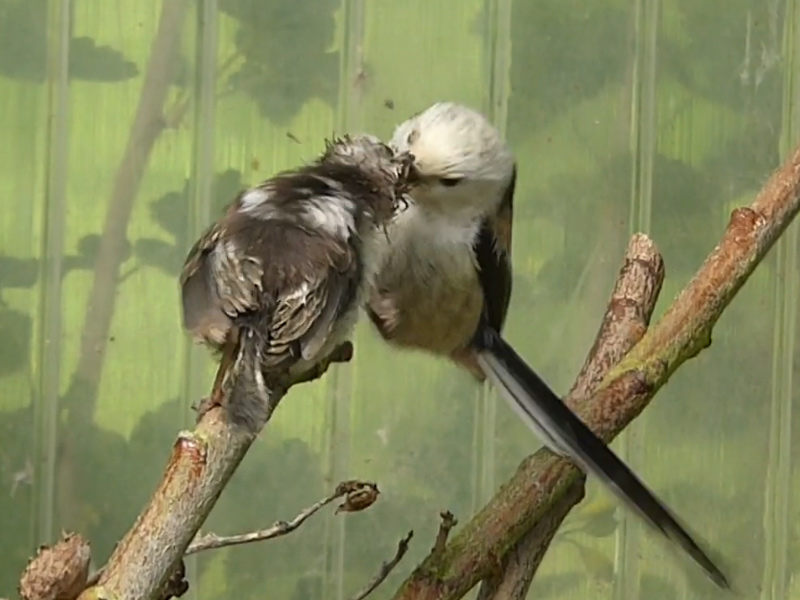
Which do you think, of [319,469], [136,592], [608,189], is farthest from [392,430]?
[136,592]

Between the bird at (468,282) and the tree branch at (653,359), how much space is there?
0.9 inches

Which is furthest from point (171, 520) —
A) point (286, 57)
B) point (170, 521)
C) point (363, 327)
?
point (286, 57)

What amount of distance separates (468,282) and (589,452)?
19 cm

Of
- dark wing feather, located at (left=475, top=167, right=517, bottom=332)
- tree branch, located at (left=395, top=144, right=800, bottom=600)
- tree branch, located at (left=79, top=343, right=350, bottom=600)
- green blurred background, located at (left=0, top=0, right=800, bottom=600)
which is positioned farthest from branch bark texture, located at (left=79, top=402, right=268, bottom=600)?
green blurred background, located at (left=0, top=0, right=800, bottom=600)

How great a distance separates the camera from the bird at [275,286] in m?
0.67

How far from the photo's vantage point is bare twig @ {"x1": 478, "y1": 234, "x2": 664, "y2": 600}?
2.84ft

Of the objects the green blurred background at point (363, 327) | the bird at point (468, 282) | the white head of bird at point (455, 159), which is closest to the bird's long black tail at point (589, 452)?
the bird at point (468, 282)

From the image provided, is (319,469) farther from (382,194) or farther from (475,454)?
(382,194)

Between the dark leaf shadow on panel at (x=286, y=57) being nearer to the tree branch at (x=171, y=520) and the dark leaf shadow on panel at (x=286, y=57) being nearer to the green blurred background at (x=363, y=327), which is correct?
the green blurred background at (x=363, y=327)

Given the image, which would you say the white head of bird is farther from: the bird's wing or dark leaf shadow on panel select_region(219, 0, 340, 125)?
dark leaf shadow on panel select_region(219, 0, 340, 125)

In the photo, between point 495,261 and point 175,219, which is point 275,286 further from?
point 175,219

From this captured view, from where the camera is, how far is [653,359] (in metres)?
0.91

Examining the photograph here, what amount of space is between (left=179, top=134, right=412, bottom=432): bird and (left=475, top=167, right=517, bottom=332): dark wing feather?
0.24 metres

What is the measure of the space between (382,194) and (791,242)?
0.73 m
